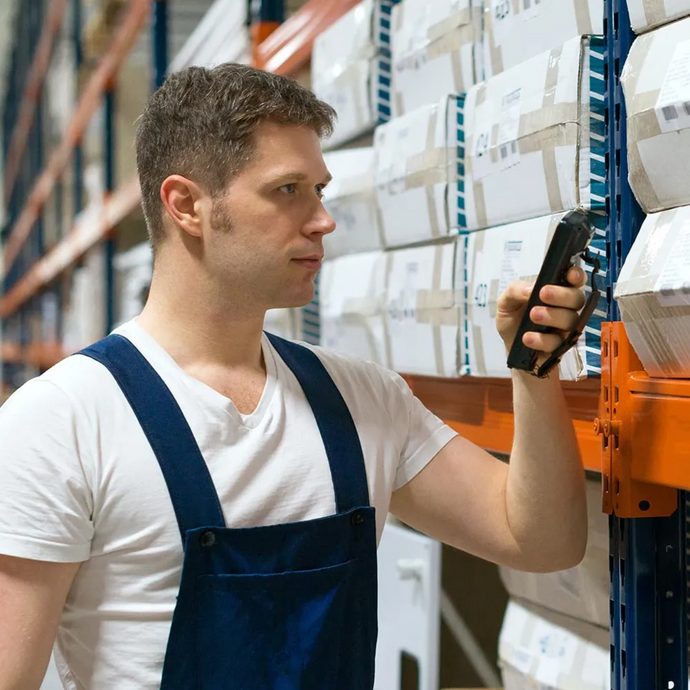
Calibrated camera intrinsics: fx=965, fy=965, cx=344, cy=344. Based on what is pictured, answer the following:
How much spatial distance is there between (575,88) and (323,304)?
1.28 meters

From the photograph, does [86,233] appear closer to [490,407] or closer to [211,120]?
[490,407]

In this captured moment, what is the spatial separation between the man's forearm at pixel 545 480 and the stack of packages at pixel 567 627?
0.99ft

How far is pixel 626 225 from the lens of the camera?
148 centimetres

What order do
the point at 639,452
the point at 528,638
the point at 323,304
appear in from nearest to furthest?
the point at 639,452 → the point at 528,638 → the point at 323,304

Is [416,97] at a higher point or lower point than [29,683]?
higher

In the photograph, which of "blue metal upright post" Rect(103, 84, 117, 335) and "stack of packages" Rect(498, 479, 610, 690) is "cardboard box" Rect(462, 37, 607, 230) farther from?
"blue metal upright post" Rect(103, 84, 117, 335)

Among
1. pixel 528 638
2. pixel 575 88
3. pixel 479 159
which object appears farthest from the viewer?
pixel 528 638

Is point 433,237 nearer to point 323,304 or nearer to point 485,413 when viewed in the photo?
point 485,413

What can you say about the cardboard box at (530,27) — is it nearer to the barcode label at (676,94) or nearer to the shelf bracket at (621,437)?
the barcode label at (676,94)

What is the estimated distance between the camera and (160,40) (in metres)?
4.79

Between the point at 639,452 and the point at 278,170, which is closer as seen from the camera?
the point at 639,452

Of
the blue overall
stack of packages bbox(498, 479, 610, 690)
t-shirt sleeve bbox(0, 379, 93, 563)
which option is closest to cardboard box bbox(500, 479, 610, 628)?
stack of packages bbox(498, 479, 610, 690)

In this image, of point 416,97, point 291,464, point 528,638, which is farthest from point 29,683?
point 416,97

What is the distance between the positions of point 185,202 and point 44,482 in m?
0.53
